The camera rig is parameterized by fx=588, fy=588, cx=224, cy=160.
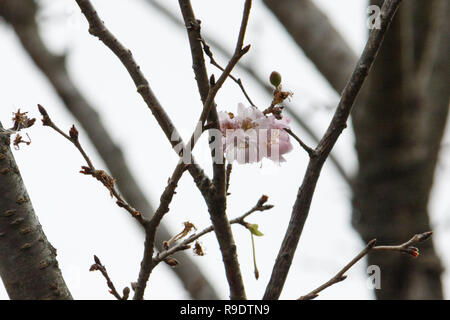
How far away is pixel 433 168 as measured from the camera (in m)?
2.95

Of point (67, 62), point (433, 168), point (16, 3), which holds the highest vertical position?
point (16, 3)

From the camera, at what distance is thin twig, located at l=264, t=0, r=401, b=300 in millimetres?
994

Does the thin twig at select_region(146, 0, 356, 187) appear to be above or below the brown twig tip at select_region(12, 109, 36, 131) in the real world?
above

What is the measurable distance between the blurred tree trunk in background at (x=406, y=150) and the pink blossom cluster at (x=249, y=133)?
1.52m

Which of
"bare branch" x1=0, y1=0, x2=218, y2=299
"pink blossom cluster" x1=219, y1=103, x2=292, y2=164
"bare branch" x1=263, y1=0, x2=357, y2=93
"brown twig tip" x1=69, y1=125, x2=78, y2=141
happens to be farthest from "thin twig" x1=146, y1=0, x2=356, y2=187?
"brown twig tip" x1=69, y1=125, x2=78, y2=141

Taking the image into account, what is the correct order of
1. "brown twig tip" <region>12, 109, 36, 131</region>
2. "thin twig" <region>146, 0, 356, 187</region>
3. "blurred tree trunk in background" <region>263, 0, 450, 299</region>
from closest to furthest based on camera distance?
"brown twig tip" <region>12, 109, 36, 131</region> → "blurred tree trunk in background" <region>263, 0, 450, 299</region> → "thin twig" <region>146, 0, 356, 187</region>

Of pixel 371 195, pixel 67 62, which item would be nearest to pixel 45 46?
pixel 67 62

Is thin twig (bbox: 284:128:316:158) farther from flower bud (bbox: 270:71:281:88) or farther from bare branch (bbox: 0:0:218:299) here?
bare branch (bbox: 0:0:218:299)

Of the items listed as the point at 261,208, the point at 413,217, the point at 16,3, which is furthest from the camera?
the point at 16,3

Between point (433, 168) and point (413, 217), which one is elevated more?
point (433, 168)

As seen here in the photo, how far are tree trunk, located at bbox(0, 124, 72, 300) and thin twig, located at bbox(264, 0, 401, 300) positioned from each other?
15.2 inches

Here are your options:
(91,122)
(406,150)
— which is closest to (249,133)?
(406,150)
